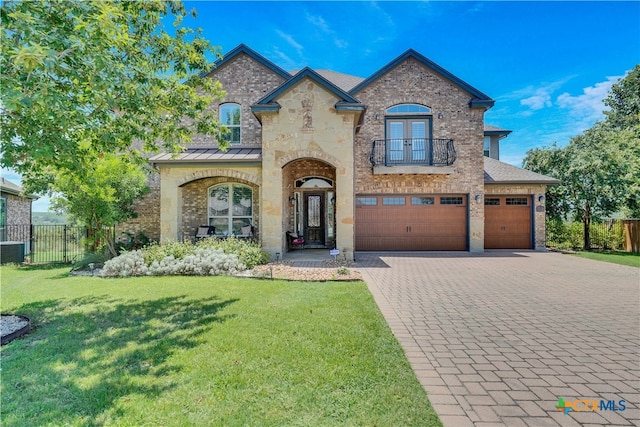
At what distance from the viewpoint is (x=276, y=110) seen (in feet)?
37.0

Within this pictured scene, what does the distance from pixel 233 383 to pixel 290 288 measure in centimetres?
416

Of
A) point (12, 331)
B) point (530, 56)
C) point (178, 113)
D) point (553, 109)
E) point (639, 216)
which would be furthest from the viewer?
point (553, 109)

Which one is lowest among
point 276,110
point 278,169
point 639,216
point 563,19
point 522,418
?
point 522,418

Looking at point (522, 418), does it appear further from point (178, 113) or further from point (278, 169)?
point (278, 169)

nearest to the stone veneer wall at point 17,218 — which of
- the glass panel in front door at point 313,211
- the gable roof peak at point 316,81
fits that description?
the glass panel in front door at point 313,211

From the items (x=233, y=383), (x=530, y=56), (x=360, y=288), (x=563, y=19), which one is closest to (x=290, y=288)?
(x=360, y=288)

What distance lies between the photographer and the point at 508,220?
15047 millimetres

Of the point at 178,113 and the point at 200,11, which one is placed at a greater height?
the point at 200,11

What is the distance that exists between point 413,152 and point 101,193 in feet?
43.7

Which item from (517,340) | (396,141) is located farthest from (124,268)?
(396,141)

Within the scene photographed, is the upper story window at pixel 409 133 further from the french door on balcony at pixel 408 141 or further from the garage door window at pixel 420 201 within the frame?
the garage door window at pixel 420 201

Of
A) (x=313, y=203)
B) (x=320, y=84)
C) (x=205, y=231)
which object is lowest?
(x=205, y=231)

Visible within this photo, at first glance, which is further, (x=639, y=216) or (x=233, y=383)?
(x=639, y=216)

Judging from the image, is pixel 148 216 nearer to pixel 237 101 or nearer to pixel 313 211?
pixel 237 101
